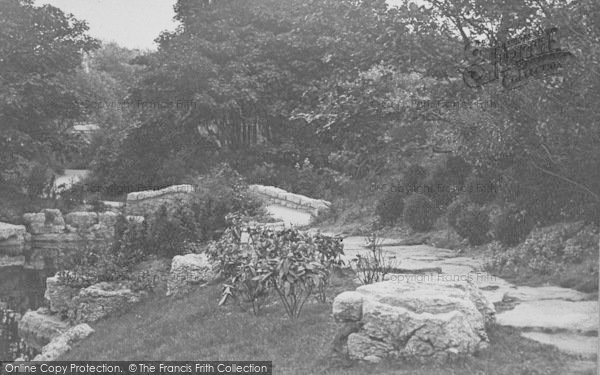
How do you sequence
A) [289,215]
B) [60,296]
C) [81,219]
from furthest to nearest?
[81,219], [289,215], [60,296]

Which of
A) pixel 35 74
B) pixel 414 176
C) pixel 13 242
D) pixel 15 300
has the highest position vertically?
pixel 35 74

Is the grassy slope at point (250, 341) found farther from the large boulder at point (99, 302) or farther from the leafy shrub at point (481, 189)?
the leafy shrub at point (481, 189)

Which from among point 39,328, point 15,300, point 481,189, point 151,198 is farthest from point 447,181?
point 151,198

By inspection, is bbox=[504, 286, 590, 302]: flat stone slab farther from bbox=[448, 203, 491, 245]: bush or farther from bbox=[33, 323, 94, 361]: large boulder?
bbox=[33, 323, 94, 361]: large boulder

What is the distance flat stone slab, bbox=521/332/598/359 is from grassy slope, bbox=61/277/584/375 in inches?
4.7

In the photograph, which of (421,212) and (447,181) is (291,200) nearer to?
A: (447,181)

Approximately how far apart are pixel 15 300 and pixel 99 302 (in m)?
3.12

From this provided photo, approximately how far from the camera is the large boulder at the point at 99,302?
10445 mm

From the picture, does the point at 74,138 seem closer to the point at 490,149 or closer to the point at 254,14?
the point at 254,14

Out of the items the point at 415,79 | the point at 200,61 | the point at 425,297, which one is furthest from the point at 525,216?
the point at 200,61

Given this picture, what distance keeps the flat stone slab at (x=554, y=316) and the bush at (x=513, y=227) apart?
2.69 m

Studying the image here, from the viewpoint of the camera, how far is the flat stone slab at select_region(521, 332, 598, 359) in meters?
5.42

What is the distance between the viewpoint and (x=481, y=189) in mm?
11297

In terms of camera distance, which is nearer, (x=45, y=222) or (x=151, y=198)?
(x=45, y=222)
